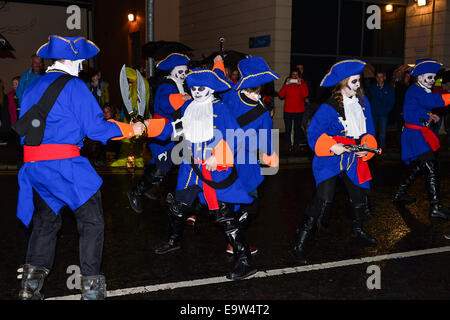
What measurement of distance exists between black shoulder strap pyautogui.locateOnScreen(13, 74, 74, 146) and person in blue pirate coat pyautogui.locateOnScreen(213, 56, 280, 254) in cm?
190

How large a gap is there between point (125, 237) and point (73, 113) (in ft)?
7.63

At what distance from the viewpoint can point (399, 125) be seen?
11523 millimetres

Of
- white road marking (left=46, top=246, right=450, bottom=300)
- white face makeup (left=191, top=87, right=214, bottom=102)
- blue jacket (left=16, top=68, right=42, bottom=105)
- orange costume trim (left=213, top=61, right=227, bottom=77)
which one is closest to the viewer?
white road marking (left=46, top=246, right=450, bottom=300)

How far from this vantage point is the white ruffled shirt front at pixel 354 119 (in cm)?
495

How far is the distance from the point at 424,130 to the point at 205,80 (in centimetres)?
350

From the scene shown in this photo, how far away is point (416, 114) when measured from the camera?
6.52 meters

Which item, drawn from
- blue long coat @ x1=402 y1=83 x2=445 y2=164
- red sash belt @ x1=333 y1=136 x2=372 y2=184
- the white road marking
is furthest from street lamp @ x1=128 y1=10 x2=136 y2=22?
the white road marking

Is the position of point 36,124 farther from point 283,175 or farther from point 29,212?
point 283,175

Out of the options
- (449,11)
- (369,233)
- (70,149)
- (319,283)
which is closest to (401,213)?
(369,233)

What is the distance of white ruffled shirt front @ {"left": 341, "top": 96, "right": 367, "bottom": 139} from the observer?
4.95m

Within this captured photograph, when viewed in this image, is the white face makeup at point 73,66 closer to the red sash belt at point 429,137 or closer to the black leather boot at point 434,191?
the red sash belt at point 429,137

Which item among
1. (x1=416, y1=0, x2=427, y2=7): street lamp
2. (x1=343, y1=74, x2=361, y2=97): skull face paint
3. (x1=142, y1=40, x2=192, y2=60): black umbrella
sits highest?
(x1=416, y1=0, x2=427, y2=7): street lamp

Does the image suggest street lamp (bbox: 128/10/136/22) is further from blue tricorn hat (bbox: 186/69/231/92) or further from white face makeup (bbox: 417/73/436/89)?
blue tricorn hat (bbox: 186/69/231/92)
